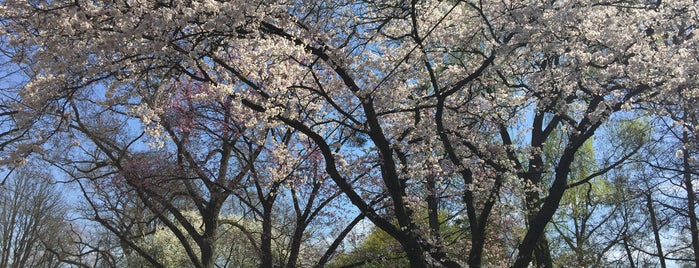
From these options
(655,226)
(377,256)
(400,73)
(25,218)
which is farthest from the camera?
(25,218)

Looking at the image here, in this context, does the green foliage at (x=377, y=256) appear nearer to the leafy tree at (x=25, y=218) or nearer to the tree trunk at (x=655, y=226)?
the tree trunk at (x=655, y=226)

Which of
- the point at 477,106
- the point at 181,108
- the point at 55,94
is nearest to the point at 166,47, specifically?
the point at 55,94

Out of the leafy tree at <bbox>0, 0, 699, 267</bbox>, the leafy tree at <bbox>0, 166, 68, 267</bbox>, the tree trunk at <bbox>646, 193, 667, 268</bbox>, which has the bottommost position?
the leafy tree at <bbox>0, 0, 699, 267</bbox>

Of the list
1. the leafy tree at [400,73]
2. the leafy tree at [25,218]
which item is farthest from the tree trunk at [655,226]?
the leafy tree at [25,218]

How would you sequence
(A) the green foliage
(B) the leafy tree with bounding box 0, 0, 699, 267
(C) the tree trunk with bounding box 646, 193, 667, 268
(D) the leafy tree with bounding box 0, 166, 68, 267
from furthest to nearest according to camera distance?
(D) the leafy tree with bounding box 0, 166, 68, 267
(C) the tree trunk with bounding box 646, 193, 667, 268
(A) the green foliage
(B) the leafy tree with bounding box 0, 0, 699, 267

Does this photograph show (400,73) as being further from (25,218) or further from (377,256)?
(25,218)

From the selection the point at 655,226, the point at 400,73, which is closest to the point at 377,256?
the point at 400,73

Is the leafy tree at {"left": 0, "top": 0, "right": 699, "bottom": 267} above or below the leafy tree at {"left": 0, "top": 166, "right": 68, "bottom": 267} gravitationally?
below

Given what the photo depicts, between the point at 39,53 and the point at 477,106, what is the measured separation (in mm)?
6284

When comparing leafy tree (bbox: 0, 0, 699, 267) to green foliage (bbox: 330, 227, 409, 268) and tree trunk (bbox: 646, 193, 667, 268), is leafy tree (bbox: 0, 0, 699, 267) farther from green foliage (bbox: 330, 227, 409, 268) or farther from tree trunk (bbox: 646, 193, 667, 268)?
tree trunk (bbox: 646, 193, 667, 268)

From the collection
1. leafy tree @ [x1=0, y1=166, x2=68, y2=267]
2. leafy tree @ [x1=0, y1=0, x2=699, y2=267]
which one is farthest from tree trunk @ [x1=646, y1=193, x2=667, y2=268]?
leafy tree @ [x1=0, y1=166, x2=68, y2=267]

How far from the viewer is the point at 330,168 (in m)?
7.59

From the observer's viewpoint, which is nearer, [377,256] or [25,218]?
[377,256]

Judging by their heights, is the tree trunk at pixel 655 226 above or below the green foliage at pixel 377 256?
above
